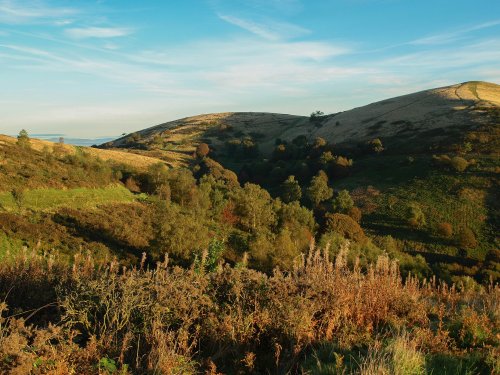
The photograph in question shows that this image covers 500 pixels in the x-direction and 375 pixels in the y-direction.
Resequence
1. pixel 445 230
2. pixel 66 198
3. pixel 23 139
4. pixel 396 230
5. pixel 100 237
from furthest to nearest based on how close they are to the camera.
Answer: pixel 23 139
pixel 396 230
pixel 445 230
pixel 66 198
pixel 100 237

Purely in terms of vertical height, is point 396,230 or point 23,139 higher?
point 23,139

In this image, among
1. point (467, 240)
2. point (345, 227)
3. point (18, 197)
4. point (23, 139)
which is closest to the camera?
point (18, 197)

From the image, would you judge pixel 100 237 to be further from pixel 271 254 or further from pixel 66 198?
pixel 271 254

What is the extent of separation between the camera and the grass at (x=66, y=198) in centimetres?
3453

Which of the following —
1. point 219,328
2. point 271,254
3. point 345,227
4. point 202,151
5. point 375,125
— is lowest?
point 345,227

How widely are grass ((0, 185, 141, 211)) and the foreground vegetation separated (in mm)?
29828

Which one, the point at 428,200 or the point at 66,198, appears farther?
the point at 428,200

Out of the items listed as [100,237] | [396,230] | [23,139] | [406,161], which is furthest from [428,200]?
[23,139]

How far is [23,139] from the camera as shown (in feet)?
194

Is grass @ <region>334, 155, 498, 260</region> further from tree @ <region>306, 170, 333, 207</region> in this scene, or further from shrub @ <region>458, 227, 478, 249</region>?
tree @ <region>306, 170, 333, 207</region>

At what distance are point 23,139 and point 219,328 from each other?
63404mm

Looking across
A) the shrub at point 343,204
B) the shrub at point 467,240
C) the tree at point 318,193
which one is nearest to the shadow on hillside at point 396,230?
the shrub at point 467,240

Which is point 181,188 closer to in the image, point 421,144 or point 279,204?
point 279,204

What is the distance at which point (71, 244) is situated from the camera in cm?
2858
